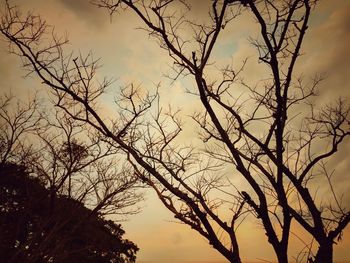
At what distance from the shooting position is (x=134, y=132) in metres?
8.42

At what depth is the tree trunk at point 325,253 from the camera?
418cm

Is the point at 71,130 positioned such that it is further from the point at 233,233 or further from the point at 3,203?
the point at 233,233

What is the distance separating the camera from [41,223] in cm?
1636

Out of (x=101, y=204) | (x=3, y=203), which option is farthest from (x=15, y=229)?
(x=101, y=204)

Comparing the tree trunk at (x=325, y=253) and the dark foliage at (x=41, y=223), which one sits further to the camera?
the dark foliage at (x=41, y=223)

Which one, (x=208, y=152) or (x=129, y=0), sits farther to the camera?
(x=208, y=152)

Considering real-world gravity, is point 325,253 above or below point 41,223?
below

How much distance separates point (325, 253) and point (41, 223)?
15.2 meters

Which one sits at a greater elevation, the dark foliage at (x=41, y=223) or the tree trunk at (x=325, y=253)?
the dark foliage at (x=41, y=223)

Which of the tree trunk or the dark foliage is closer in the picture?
the tree trunk

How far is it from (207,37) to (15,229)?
617 inches

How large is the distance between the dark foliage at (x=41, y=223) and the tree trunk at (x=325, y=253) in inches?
473

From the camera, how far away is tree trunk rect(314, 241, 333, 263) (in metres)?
4.18

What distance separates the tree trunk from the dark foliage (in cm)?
1202
